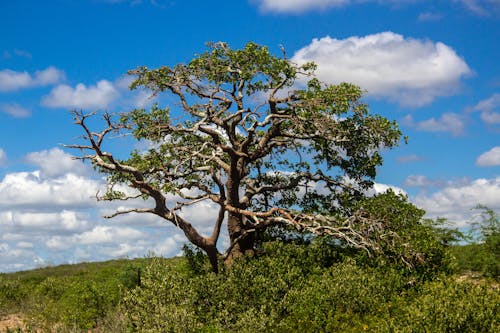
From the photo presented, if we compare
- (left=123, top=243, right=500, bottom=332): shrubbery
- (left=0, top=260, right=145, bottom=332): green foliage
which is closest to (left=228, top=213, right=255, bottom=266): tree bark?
(left=123, top=243, right=500, bottom=332): shrubbery

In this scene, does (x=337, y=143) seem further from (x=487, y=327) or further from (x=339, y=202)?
(x=487, y=327)

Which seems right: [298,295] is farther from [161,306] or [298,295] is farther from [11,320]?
[11,320]

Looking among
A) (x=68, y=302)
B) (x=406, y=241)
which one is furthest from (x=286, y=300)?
(x=68, y=302)

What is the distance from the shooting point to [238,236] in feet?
95.3

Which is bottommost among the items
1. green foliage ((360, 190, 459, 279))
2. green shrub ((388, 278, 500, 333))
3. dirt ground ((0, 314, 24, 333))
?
green shrub ((388, 278, 500, 333))

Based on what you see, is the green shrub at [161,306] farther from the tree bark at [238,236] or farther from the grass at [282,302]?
the tree bark at [238,236]

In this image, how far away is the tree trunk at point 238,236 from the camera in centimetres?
2898

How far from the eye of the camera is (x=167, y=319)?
59.1ft

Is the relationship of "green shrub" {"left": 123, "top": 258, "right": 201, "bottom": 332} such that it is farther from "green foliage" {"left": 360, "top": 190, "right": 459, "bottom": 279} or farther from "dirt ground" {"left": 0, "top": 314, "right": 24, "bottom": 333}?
"dirt ground" {"left": 0, "top": 314, "right": 24, "bottom": 333}

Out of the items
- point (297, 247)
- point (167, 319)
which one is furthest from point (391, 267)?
point (167, 319)

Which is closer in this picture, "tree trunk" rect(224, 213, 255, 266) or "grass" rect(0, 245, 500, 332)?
"grass" rect(0, 245, 500, 332)

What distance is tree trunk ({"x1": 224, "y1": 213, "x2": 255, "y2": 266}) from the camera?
1141 inches

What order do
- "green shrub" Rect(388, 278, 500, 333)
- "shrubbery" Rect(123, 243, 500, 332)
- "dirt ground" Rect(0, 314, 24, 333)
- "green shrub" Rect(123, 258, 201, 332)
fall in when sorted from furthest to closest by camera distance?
"dirt ground" Rect(0, 314, 24, 333)
"green shrub" Rect(123, 258, 201, 332)
"shrubbery" Rect(123, 243, 500, 332)
"green shrub" Rect(388, 278, 500, 333)

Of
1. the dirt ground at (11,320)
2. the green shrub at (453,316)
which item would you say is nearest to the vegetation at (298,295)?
the green shrub at (453,316)
